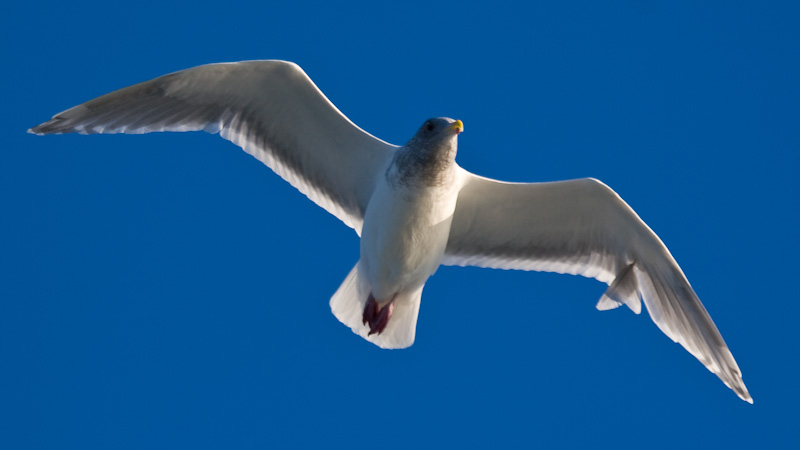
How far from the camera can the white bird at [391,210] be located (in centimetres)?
798

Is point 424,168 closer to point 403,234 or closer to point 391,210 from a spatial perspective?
point 391,210

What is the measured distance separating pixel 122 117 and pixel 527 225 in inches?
118

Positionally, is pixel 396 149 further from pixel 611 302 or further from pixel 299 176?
pixel 611 302

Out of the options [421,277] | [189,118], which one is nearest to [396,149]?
[421,277]

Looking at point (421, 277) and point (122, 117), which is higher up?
point (122, 117)

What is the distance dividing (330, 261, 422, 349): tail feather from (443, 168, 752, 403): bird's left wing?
1.55 ft

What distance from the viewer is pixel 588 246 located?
8.47 metres

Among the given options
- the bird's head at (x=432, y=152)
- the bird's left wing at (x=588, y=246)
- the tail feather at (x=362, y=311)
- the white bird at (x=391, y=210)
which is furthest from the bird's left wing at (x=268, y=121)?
the bird's left wing at (x=588, y=246)

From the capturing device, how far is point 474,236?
337 inches

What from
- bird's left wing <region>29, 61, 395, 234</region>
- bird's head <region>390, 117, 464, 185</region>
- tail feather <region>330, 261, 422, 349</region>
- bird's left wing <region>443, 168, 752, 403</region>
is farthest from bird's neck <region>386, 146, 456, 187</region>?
tail feather <region>330, 261, 422, 349</region>

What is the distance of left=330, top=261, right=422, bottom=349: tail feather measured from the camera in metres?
8.31

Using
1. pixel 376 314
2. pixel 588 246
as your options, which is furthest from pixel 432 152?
pixel 588 246

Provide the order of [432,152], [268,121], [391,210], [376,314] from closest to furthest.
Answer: [432,152], [391,210], [376,314], [268,121]

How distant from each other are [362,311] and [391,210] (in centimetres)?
101
